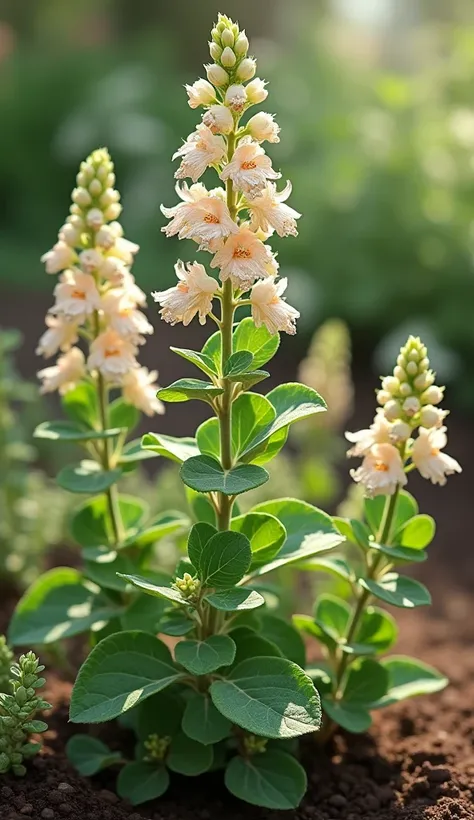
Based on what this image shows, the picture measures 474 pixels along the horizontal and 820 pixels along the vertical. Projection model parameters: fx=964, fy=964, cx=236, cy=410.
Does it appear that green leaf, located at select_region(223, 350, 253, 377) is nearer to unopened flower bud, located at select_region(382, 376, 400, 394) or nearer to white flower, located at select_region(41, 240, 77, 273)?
unopened flower bud, located at select_region(382, 376, 400, 394)

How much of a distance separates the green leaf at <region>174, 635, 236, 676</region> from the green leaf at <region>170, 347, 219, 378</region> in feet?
A: 1.59

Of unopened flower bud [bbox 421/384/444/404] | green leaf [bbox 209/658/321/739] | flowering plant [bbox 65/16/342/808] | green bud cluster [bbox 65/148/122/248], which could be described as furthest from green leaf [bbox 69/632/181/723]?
green bud cluster [bbox 65/148/122/248]

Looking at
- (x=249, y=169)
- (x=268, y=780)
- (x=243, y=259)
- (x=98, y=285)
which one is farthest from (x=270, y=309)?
(x=268, y=780)

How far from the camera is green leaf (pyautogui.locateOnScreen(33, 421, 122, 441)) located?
1.97m

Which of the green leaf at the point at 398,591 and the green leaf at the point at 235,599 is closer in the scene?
the green leaf at the point at 235,599

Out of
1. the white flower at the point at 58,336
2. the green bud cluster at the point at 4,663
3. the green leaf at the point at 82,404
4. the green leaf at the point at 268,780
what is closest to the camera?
the green leaf at the point at 268,780

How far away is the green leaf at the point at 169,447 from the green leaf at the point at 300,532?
229mm

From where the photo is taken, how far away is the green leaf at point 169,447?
68.6 inches

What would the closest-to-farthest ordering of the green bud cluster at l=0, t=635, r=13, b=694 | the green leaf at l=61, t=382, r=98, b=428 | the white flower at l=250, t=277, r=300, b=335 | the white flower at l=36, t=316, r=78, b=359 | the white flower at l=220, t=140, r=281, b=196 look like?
the white flower at l=220, t=140, r=281, b=196, the white flower at l=250, t=277, r=300, b=335, the green bud cluster at l=0, t=635, r=13, b=694, the white flower at l=36, t=316, r=78, b=359, the green leaf at l=61, t=382, r=98, b=428

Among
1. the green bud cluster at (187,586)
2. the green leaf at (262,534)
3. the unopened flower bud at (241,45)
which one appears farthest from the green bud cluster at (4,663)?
the unopened flower bud at (241,45)

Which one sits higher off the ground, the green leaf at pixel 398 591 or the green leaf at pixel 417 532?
the green leaf at pixel 417 532

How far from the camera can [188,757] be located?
A: 1849 mm

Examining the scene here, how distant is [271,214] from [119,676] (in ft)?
2.85

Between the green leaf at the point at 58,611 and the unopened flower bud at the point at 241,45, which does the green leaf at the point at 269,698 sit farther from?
the unopened flower bud at the point at 241,45
